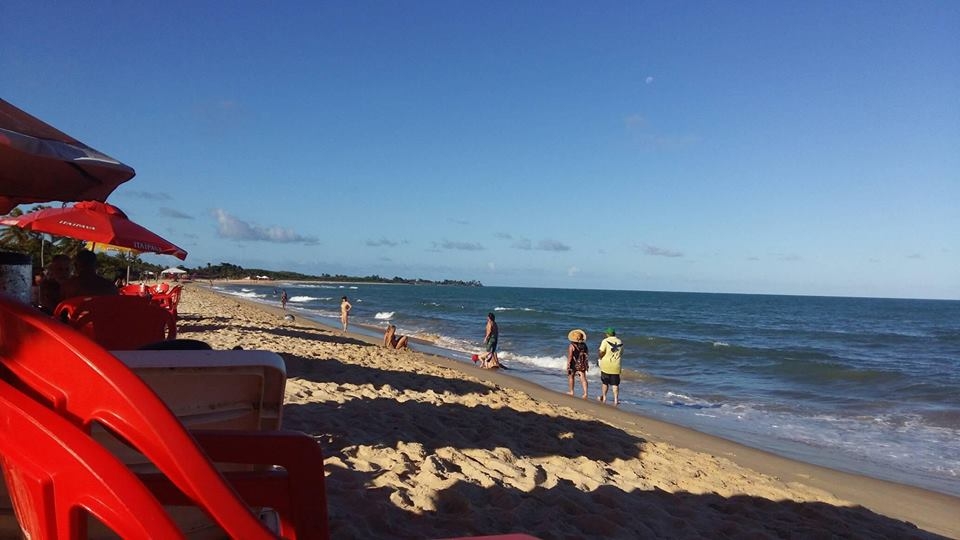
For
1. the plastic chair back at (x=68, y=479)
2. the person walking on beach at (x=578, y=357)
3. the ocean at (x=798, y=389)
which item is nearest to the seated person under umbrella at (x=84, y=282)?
the plastic chair back at (x=68, y=479)

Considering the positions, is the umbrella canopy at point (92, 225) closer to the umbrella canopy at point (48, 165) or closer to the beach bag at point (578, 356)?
the umbrella canopy at point (48, 165)

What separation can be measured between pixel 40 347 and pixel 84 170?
1.39m

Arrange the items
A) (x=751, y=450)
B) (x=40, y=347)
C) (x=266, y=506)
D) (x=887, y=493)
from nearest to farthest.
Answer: (x=40, y=347) < (x=266, y=506) < (x=887, y=493) < (x=751, y=450)

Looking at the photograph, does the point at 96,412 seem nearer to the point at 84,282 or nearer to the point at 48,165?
the point at 48,165

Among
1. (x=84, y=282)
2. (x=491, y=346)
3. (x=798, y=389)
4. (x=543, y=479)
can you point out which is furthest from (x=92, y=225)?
(x=798, y=389)

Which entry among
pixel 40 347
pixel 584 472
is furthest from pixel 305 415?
pixel 40 347

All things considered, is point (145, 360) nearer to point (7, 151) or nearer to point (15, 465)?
point (7, 151)

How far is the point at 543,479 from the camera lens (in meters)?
4.52

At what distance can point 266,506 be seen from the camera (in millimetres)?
1584

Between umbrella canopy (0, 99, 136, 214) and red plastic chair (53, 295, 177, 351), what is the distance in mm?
2562

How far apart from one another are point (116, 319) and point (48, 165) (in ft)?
10.5

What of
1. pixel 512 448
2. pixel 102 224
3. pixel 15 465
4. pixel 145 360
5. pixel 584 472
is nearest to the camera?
pixel 15 465

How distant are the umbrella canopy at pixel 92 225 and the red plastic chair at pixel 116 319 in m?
3.10

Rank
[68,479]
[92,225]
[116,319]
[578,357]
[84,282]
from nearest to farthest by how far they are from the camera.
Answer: [68,479] < [116,319] < [84,282] < [92,225] < [578,357]
